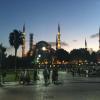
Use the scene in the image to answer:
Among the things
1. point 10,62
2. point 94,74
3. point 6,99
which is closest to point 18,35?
point 10,62

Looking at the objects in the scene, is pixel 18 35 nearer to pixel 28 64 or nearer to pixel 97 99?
pixel 28 64

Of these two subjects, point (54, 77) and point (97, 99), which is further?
point (54, 77)

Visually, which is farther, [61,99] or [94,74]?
[94,74]

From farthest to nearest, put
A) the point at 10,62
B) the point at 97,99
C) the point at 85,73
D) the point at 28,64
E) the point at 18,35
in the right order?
the point at 28,64 → the point at 10,62 → the point at 18,35 → the point at 85,73 → the point at 97,99

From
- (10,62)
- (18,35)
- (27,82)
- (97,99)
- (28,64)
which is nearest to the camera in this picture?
(97,99)

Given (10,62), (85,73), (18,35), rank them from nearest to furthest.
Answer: (85,73) → (18,35) → (10,62)

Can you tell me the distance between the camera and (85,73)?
71750mm

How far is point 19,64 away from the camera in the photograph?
153 metres

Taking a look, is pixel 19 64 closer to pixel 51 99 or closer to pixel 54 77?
pixel 54 77

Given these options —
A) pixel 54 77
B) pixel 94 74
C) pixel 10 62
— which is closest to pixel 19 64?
pixel 10 62

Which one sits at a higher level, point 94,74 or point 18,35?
point 18,35

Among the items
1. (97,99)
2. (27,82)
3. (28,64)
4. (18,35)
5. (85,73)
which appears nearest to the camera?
(97,99)

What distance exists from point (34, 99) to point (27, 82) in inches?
871

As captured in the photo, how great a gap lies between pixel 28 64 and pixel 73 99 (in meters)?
145
